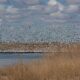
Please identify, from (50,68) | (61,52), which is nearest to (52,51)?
(61,52)

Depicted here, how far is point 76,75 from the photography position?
13.1m

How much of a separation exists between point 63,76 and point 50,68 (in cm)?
102

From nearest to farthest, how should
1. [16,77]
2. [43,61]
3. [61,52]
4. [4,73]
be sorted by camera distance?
[16,77] < [4,73] < [43,61] < [61,52]

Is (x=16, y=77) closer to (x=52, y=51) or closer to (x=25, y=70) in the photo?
(x=25, y=70)

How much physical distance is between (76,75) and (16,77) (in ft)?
6.76

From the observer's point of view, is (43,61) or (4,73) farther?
(43,61)

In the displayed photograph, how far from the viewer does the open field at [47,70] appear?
42.0 feet

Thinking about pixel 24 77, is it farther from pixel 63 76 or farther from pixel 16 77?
pixel 63 76

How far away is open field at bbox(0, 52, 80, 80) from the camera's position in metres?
12.8

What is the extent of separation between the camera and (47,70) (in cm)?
1368

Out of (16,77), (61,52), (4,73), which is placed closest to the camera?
(16,77)

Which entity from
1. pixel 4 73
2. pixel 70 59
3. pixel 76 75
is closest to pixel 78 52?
pixel 70 59

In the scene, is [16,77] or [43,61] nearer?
[16,77]

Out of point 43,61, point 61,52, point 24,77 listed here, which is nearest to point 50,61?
point 43,61
